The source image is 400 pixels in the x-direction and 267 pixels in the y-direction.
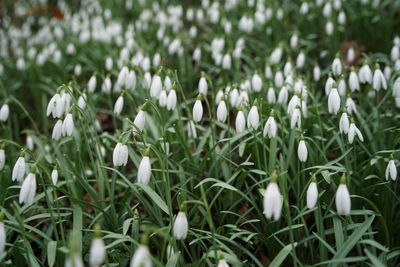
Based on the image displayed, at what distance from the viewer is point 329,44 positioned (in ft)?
16.1

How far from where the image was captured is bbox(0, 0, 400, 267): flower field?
2.28 meters

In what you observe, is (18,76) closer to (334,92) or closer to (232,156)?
(232,156)

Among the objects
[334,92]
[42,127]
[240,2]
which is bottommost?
[42,127]

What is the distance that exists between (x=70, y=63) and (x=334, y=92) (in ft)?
12.5

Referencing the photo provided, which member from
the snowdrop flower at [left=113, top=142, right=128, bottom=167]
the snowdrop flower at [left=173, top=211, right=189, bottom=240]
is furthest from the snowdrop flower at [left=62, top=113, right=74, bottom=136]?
the snowdrop flower at [left=173, top=211, right=189, bottom=240]

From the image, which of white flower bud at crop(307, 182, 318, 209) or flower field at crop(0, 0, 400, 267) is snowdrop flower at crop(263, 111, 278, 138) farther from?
white flower bud at crop(307, 182, 318, 209)

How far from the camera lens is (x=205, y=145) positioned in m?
3.32

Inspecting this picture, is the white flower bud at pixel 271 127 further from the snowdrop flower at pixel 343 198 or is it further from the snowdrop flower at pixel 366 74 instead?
the snowdrop flower at pixel 366 74

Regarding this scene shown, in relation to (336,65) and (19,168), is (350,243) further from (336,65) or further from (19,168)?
(19,168)

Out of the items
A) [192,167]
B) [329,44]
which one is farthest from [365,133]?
[329,44]

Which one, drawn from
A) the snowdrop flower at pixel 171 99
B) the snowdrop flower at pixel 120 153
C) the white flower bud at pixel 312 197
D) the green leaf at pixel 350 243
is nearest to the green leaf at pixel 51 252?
the snowdrop flower at pixel 120 153

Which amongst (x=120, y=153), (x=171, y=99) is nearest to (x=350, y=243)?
(x=120, y=153)

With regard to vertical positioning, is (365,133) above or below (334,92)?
below

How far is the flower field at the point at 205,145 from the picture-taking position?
2.28 metres
